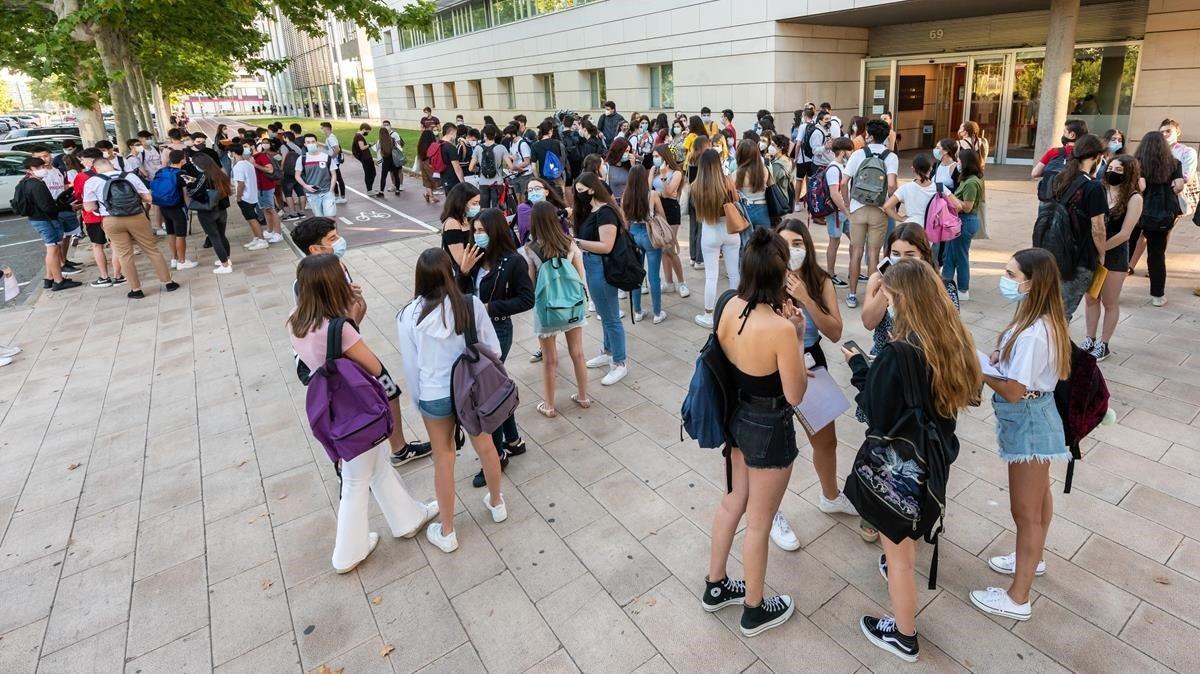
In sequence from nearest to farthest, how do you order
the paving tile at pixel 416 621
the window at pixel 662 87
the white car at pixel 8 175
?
the paving tile at pixel 416 621, the white car at pixel 8 175, the window at pixel 662 87

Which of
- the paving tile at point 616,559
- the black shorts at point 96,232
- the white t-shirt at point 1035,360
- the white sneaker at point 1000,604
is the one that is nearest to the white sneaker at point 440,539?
the paving tile at point 616,559

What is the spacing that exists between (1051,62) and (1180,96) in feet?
7.93

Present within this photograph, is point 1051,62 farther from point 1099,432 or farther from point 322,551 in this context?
point 322,551

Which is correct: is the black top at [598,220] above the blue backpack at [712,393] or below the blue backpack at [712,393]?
above

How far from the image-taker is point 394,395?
4172 millimetres

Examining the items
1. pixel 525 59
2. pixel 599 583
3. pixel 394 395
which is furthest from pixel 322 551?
pixel 525 59

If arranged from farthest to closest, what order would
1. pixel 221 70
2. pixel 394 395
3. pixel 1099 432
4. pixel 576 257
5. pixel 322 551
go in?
pixel 221 70 < pixel 576 257 < pixel 1099 432 < pixel 394 395 < pixel 322 551

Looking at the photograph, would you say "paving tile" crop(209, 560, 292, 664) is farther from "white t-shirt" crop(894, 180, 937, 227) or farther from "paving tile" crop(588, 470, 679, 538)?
"white t-shirt" crop(894, 180, 937, 227)

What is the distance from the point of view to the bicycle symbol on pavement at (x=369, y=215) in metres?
14.1

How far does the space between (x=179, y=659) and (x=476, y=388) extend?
1.87m

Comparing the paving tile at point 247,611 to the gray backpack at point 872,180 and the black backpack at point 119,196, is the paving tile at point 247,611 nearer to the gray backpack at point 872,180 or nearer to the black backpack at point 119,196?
the gray backpack at point 872,180

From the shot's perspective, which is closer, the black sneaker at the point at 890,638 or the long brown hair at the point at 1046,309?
the long brown hair at the point at 1046,309

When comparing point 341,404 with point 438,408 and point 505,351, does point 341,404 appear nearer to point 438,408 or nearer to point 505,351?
point 438,408

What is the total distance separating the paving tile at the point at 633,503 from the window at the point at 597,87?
22005mm
